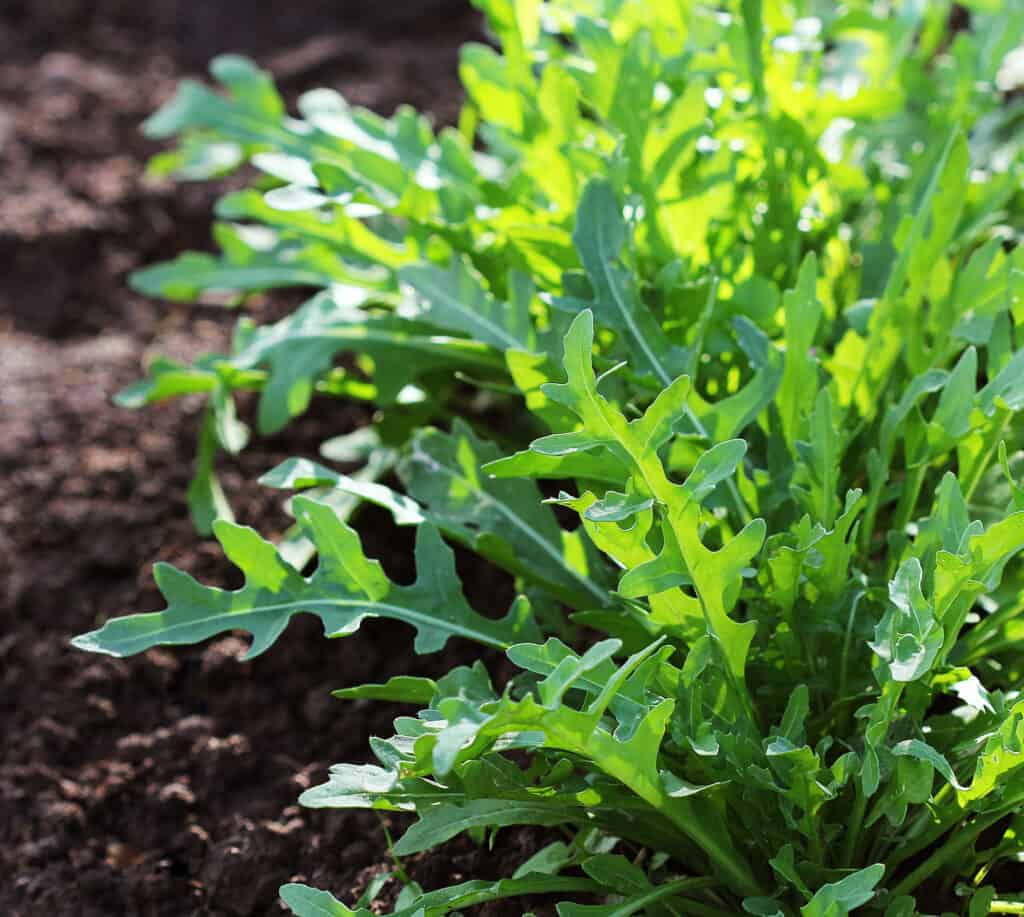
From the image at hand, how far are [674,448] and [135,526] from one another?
101 cm

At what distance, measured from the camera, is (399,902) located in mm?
1472

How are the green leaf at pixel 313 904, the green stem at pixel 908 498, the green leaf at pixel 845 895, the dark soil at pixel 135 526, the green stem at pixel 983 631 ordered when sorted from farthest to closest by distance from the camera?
the dark soil at pixel 135 526 < the green stem at pixel 908 498 < the green stem at pixel 983 631 < the green leaf at pixel 313 904 < the green leaf at pixel 845 895

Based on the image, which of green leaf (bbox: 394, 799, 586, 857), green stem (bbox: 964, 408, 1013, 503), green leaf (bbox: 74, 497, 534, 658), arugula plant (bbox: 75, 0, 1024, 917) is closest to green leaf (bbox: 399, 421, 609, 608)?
arugula plant (bbox: 75, 0, 1024, 917)

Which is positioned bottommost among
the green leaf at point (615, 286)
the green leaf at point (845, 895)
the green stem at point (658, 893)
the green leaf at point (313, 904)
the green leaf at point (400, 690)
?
the green leaf at point (313, 904)

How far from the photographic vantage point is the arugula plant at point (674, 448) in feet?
4.24

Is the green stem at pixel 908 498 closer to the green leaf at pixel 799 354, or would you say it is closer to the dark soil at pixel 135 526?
the green leaf at pixel 799 354

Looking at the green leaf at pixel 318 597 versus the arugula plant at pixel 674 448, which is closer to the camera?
the arugula plant at pixel 674 448

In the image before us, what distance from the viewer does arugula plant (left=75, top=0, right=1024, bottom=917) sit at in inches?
50.8

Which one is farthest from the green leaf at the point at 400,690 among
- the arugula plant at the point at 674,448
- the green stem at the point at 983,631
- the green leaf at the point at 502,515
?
the green stem at the point at 983,631

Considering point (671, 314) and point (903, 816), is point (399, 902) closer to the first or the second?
point (903, 816)

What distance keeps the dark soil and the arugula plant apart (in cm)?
14

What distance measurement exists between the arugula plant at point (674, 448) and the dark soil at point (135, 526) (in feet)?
0.47

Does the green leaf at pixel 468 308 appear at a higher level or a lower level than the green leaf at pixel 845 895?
higher

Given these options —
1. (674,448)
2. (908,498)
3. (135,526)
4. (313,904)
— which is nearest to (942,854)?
(908,498)
